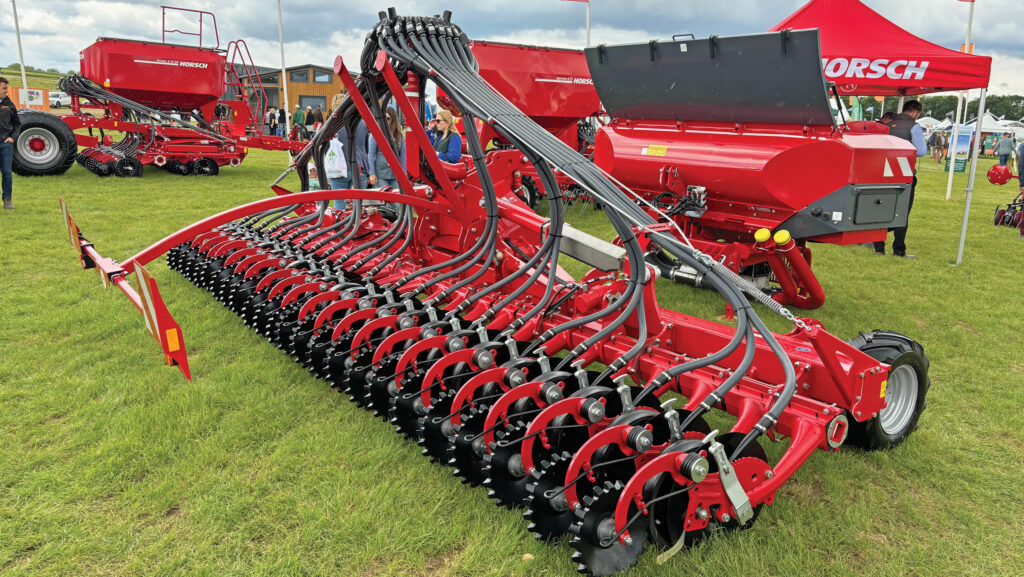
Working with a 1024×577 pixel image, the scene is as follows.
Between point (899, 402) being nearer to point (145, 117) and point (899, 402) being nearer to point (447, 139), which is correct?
point (447, 139)

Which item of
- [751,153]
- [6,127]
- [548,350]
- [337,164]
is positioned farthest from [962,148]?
[6,127]

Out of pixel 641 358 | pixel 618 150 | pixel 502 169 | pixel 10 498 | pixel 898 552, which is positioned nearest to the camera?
pixel 898 552

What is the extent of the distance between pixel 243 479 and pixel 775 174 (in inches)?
149

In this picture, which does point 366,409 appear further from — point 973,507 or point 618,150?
point 618,150

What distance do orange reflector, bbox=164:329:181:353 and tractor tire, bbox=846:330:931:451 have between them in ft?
9.07

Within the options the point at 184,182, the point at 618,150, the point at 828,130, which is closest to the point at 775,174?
the point at 828,130

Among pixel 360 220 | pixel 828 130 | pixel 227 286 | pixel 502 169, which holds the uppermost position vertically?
pixel 828 130

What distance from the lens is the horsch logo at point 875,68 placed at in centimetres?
630

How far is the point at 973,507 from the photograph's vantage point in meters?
2.69

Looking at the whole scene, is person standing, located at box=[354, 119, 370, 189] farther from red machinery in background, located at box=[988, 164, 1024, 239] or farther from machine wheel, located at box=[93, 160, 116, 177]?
red machinery in background, located at box=[988, 164, 1024, 239]

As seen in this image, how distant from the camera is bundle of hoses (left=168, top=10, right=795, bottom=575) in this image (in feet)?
7.07

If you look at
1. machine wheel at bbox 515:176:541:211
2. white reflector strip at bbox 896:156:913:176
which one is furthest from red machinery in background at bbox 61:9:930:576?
machine wheel at bbox 515:176:541:211

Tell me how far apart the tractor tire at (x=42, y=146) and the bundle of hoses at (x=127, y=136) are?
23.5 inches

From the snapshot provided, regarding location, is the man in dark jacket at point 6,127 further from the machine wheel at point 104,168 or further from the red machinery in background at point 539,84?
the red machinery in background at point 539,84
